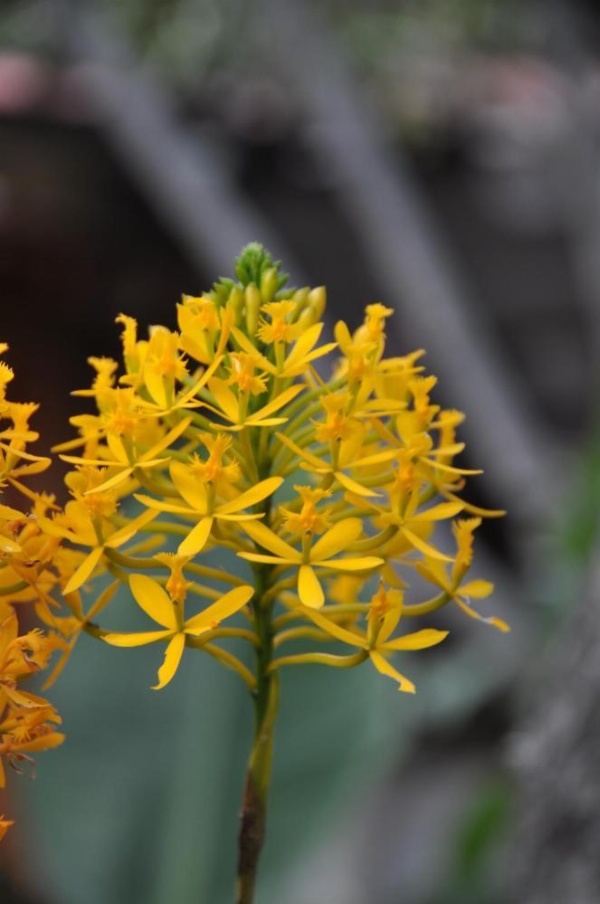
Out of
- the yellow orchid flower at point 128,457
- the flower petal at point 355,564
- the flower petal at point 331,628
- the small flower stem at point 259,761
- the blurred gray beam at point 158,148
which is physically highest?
the blurred gray beam at point 158,148

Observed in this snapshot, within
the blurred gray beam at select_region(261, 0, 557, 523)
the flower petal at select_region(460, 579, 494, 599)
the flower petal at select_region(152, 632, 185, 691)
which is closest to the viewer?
the flower petal at select_region(152, 632, 185, 691)

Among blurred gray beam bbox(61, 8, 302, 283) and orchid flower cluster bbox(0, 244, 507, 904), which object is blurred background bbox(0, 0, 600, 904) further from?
orchid flower cluster bbox(0, 244, 507, 904)

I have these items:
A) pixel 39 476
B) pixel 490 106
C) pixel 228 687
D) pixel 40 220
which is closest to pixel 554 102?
pixel 490 106

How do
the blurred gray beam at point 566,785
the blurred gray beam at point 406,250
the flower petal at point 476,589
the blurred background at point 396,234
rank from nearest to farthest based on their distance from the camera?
the flower petal at point 476,589 → the blurred gray beam at point 566,785 → the blurred background at point 396,234 → the blurred gray beam at point 406,250

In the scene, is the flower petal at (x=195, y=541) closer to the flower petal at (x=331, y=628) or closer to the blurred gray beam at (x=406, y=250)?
the flower petal at (x=331, y=628)

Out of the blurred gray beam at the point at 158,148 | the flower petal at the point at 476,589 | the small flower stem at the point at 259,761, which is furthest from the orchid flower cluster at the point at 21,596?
the blurred gray beam at the point at 158,148

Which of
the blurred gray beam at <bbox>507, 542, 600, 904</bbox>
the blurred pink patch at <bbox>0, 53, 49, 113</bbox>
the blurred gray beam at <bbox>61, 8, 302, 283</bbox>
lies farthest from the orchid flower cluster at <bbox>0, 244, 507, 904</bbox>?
the blurred pink patch at <bbox>0, 53, 49, 113</bbox>
